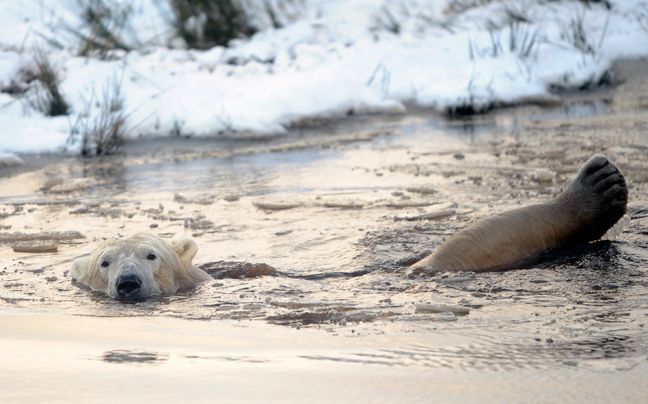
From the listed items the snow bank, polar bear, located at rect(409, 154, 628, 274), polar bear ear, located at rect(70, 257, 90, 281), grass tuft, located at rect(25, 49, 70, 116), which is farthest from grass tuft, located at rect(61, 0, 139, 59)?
polar bear, located at rect(409, 154, 628, 274)

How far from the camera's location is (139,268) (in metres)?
4.08

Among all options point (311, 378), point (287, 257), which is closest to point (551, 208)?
point (287, 257)

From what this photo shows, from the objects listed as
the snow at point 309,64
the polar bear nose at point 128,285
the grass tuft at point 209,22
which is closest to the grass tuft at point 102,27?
the snow at point 309,64

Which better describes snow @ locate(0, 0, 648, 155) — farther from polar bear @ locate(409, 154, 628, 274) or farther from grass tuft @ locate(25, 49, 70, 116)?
polar bear @ locate(409, 154, 628, 274)

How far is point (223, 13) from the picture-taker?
13484 mm

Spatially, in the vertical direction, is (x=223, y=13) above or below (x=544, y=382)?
above

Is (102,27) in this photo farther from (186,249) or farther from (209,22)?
(186,249)

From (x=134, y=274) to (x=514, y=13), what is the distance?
11669 mm

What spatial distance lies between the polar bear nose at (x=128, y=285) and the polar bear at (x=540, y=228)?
1.39 m

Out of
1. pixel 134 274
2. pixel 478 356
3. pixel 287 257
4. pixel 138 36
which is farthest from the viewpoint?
pixel 138 36

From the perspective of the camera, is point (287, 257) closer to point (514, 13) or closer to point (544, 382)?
point (544, 382)

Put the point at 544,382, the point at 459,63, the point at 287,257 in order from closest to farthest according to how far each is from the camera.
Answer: the point at 544,382 < the point at 287,257 < the point at 459,63

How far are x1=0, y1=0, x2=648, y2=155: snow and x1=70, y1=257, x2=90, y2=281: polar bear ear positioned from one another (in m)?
4.53

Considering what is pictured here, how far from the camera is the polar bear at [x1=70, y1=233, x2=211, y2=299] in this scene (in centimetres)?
400
